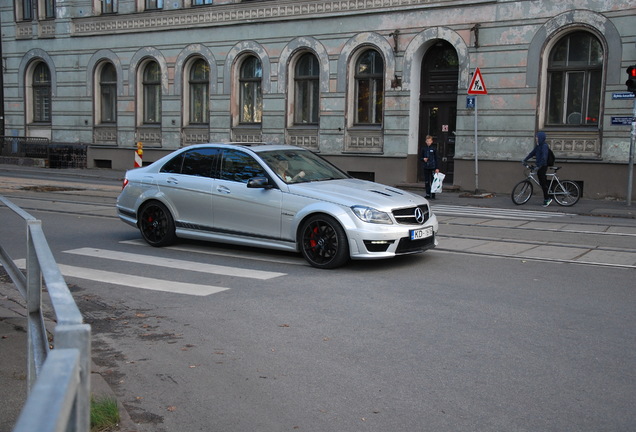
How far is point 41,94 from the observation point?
33688 millimetres

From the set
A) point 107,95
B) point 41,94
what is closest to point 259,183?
point 107,95

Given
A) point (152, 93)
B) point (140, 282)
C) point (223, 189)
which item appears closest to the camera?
point (140, 282)

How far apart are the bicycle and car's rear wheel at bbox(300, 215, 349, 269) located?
1042cm

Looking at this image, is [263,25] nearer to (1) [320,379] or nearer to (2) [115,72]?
(2) [115,72]

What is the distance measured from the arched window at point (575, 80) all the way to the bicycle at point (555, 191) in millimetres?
2868

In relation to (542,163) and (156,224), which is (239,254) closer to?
(156,224)

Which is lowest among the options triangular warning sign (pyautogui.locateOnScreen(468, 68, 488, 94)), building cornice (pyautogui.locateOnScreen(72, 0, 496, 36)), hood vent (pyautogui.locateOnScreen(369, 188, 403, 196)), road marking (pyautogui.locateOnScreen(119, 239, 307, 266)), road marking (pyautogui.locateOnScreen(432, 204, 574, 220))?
road marking (pyautogui.locateOnScreen(119, 239, 307, 266))

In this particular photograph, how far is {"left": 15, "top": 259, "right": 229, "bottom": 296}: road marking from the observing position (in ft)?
27.3

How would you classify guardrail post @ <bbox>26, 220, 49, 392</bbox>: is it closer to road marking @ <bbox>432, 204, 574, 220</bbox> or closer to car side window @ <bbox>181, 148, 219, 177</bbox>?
car side window @ <bbox>181, 148, 219, 177</bbox>

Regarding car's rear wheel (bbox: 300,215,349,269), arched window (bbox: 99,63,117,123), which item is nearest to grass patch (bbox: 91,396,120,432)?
car's rear wheel (bbox: 300,215,349,269)

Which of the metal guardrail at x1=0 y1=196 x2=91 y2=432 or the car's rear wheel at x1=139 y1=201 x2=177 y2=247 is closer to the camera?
the metal guardrail at x1=0 y1=196 x2=91 y2=432

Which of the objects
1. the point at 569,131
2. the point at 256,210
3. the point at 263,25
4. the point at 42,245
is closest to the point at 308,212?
the point at 256,210

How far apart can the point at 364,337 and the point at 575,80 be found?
1671cm

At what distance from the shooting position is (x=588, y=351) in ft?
19.7
